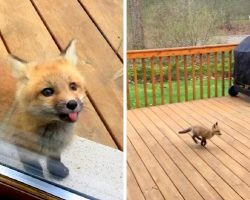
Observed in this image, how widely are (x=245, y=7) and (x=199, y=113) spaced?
108 cm

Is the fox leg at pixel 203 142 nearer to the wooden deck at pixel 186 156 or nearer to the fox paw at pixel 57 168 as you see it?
the wooden deck at pixel 186 156

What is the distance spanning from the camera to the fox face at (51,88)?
22.1 inches

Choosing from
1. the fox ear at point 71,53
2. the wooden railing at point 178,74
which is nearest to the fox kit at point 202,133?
the wooden railing at point 178,74

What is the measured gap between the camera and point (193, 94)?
363 cm

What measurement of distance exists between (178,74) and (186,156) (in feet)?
4.46

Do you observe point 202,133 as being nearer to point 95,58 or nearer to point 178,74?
point 178,74

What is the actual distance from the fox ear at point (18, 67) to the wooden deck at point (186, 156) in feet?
4.08

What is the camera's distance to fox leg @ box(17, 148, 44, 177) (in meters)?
0.67

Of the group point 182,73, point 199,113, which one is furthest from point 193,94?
point 199,113

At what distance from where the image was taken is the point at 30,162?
2.27 ft

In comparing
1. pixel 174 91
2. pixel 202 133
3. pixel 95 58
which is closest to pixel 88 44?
pixel 95 58

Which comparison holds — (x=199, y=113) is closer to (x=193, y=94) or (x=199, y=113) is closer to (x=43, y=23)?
(x=193, y=94)

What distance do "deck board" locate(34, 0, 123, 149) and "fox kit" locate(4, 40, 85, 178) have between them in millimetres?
19

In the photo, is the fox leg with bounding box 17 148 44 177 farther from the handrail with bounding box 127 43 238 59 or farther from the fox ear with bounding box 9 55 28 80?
the handrail with bounding box 127 43 238 59
